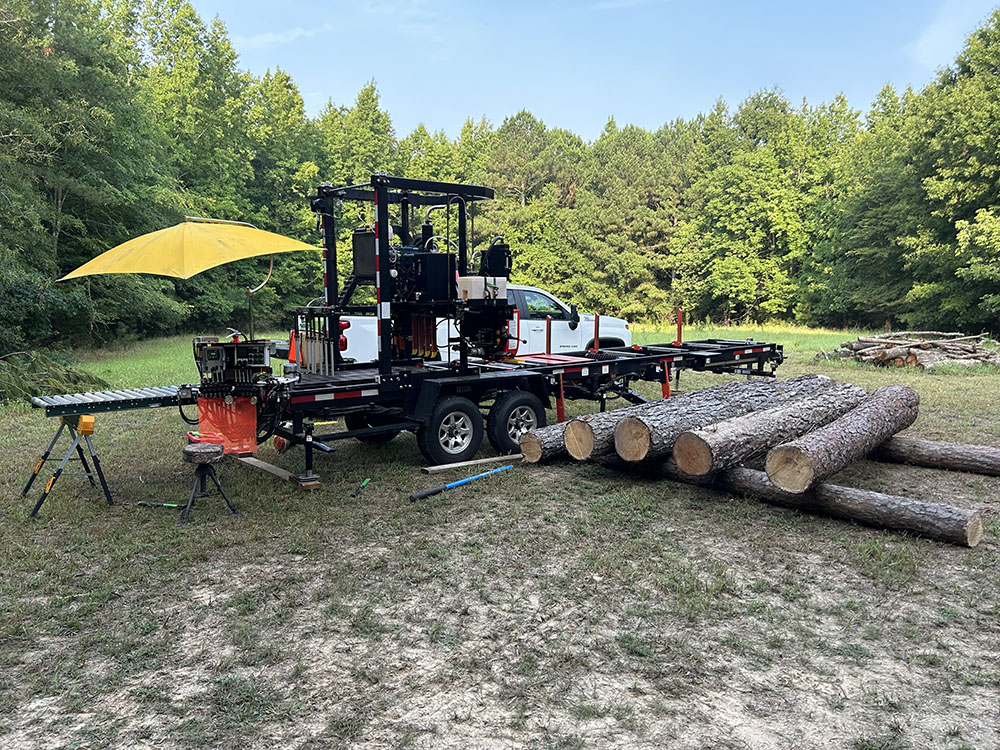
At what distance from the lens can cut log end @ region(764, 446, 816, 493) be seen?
5.75 metres

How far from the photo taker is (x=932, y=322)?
30391mm

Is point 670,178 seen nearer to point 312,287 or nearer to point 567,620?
point 312,287

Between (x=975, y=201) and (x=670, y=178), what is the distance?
65.7 feet

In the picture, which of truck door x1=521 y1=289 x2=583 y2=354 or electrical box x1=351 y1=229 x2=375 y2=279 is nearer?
electrical box x1=351 y1=229 x2=375 y2=279

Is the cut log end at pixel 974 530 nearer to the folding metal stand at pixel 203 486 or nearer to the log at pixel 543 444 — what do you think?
the log at pixel 543 444

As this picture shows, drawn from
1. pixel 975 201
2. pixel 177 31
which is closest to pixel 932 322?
pixel 975 201

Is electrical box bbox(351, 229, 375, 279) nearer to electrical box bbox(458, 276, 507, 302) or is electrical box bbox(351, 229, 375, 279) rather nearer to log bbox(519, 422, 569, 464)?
electrical box bbox(458, 276, 507, 302)

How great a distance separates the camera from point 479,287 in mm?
8023

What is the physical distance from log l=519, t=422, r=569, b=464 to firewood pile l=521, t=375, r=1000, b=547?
12 millimetres

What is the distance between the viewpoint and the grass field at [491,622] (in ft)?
10.5

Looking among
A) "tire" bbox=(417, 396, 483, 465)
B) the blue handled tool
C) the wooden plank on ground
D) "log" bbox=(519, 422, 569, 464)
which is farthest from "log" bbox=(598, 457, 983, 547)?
the wooden plank on ground

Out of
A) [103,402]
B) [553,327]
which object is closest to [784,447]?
[103,402]

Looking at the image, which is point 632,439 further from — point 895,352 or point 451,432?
point 895,352

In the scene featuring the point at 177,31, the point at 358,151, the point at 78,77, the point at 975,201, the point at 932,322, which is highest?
the point at 177,31
